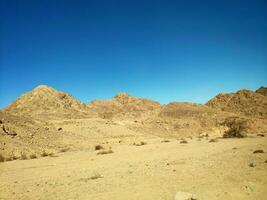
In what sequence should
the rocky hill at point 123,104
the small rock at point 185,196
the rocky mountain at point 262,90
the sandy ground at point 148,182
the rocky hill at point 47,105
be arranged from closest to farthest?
the small rock at point 185,196, the sandy ground at point 148,182, the rocky hill at point 47,105, the rocky hill at point 123,104, the rocky mountain at point 262,90

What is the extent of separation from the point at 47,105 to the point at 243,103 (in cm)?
5334

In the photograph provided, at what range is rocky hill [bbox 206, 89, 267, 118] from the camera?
3106 inches

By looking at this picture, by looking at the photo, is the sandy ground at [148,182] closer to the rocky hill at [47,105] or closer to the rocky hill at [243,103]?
the rocky hill at [47,105]

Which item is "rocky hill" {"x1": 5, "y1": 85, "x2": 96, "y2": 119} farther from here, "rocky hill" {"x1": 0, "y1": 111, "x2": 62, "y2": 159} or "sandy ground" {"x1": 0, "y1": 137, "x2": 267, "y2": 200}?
"sandy ground" {"x1": 0, "y1": 137, "x2": 267, "y2": 200}

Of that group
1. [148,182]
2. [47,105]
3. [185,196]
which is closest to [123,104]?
[47,105]

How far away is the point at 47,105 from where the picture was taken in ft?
200

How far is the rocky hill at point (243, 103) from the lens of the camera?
78.9 metres

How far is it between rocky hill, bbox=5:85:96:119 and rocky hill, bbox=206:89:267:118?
41.2 m

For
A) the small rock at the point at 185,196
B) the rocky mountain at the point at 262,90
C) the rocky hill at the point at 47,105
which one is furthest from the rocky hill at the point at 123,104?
the small rock at the point at 185,196

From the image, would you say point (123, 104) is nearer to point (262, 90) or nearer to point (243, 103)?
point (243, 103)

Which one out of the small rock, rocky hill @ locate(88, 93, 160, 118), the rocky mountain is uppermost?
the rocky mountain

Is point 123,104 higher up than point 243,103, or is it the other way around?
point 123,104

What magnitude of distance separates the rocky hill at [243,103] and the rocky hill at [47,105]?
135 feet

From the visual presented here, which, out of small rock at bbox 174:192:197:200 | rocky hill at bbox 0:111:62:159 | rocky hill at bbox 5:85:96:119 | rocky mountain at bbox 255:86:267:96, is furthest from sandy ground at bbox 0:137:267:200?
rocky mountain at bbox 255:86:267:96
